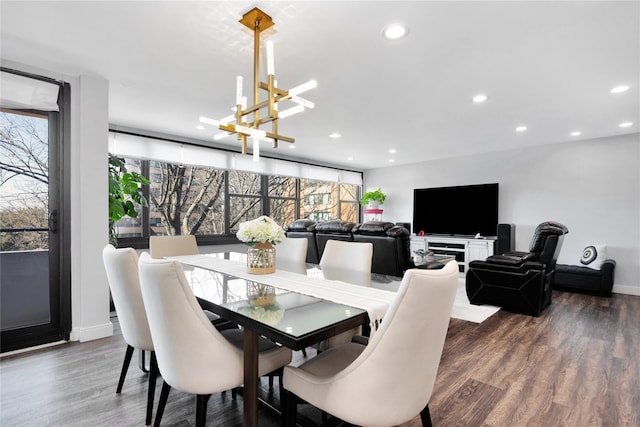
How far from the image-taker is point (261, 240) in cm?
198

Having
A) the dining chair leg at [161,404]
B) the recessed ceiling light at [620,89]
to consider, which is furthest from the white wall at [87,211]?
the recessed ceiling light at [620,89]

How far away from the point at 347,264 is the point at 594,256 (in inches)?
178

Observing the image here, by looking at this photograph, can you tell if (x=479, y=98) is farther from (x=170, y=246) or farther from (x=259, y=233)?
(x=170, y=246)

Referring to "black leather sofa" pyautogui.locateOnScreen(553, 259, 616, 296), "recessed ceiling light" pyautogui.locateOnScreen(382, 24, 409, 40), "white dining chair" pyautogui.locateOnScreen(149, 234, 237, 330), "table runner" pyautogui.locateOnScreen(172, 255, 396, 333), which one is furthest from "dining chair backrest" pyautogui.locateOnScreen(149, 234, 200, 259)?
"black leather sofa" pyautogui.locateOnScreen(553, 259, 616, 296)

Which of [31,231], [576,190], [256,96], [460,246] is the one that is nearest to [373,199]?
[460,246]

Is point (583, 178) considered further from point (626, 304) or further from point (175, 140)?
point (175, 140)

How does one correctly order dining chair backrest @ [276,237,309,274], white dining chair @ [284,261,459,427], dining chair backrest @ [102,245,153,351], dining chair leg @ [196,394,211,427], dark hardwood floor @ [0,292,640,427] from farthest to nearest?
1. dining chair backrest @ [276,237,309,274]
2. dark hardwood floor @ [0,292,640,427]
3. dining chair backrest @ [102,245,153,351]
4. dining chair leg @ [196,394,211,427]
5. white dining chair @ [284,261,459,427]

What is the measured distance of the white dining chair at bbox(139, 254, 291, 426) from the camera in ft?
4.13

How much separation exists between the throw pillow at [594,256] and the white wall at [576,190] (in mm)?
179

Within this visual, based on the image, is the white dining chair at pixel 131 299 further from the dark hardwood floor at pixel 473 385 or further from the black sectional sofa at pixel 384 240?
the black sectional sofa at pixel 384 240

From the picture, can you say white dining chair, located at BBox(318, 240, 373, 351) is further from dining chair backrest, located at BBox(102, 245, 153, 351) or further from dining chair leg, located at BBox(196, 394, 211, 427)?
dining chair backrest, located at BBox(102, 245, 153, 351)

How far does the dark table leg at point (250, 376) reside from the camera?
1338 millimetres

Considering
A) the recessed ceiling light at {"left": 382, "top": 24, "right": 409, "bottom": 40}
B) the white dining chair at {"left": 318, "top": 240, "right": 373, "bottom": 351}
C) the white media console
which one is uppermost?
the recessed ceiling light at {"left": 382, "top": 24, "right": 409, "bottom": 40}

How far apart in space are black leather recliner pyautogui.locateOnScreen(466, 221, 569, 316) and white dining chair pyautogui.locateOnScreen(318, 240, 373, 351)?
7.39 ft
